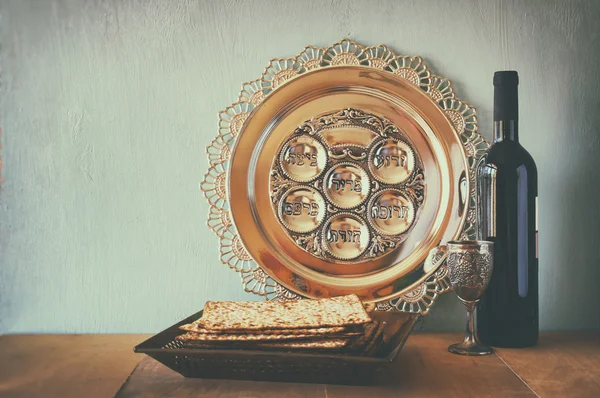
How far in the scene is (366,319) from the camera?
1.03 metres

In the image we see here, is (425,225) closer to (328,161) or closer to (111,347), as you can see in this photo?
(328,161)

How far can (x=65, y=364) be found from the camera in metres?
1.17

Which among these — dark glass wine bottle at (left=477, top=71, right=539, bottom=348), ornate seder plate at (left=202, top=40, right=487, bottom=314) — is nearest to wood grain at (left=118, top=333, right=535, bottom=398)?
dark glass wine bottle at (left=477, top=71, right=539, bottom=348)

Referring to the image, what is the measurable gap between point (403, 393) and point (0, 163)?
101cm

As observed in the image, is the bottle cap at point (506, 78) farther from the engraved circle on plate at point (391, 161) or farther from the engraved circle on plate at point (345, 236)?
the engraved circle on plate at point (345, 236)

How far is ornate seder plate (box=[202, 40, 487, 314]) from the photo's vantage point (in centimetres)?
137

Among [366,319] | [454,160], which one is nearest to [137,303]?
[366,319]

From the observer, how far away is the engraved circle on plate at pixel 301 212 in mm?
1380

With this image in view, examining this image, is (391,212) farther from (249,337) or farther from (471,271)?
(249,337)

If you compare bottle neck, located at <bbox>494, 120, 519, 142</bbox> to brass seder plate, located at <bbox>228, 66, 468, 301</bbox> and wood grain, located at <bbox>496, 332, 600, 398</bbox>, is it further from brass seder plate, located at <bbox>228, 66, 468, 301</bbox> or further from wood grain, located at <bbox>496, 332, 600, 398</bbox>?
wood grain, located at <bbox>496, 332, 600, 398</bbox>

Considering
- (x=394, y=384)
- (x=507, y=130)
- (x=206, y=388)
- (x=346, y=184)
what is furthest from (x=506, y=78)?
(x=206, y=388)

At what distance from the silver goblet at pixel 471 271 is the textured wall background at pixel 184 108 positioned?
0.21 metres

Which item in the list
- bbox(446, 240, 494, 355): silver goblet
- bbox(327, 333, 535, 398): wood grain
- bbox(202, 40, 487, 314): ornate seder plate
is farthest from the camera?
bbox(202, 40, 487, 314): ornate seder plate

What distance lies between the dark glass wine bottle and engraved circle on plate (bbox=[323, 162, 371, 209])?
0.27m
